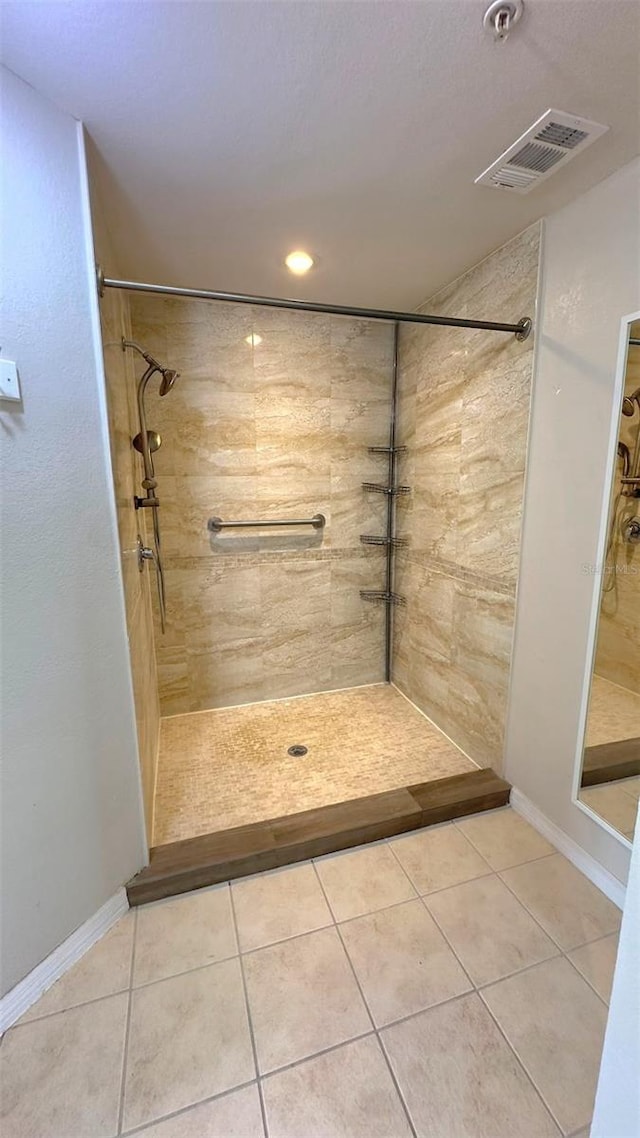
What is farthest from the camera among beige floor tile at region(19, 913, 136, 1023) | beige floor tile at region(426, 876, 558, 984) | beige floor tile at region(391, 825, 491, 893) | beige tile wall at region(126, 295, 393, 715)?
beige tile wall at region(126, 295, 393, 715)

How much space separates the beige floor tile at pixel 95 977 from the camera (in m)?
1.23

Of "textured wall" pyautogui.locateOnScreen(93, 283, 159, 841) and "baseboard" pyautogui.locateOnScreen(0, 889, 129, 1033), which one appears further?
"textured wall" pyautogui.locateOnScreen(93, 283, 159, 841)

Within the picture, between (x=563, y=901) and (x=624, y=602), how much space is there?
3.38 feet

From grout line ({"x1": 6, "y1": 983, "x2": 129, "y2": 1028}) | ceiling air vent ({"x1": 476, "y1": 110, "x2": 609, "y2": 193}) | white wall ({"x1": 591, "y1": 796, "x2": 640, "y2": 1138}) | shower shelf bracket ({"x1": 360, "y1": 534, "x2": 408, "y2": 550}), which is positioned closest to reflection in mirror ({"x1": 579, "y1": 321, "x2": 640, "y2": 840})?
ceiling air vent ({"x1": 476, "y1": 110, "x2": 609, "y2": 193})

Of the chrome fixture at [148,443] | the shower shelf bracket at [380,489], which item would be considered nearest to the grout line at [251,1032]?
the chrome fixture at [148,443]

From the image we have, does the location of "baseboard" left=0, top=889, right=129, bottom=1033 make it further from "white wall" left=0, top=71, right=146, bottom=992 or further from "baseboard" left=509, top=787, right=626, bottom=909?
"baseboard" left=509, top=787, right=626, bottom=909

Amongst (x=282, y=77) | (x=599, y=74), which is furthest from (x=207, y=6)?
(x=599, y=74)

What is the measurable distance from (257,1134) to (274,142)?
239cm

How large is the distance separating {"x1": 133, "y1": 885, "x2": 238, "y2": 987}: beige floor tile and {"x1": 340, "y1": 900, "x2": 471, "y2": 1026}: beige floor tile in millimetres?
394

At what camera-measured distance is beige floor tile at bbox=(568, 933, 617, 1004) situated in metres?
1.27

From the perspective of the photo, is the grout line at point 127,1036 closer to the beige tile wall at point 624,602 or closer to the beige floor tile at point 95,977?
the beige floor tile at point 95,977

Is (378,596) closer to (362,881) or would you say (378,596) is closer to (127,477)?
(362,881)

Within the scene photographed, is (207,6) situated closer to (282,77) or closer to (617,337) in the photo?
(282,77)

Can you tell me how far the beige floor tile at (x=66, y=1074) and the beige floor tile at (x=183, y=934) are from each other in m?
0.12
